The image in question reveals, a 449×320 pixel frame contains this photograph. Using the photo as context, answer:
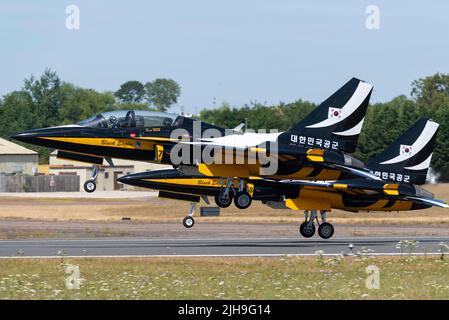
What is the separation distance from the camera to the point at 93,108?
142 m

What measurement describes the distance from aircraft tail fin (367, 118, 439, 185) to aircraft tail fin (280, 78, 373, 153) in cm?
431

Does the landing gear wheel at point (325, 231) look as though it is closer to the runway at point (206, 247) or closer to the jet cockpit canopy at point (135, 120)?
the runway at point (206, 247)

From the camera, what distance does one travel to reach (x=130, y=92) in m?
195

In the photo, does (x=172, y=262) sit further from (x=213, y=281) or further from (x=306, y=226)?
(x=306, y=226)

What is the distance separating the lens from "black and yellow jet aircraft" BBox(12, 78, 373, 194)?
114 ft

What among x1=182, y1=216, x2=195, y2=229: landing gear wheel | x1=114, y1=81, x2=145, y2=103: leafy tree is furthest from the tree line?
x1=182, y1=216, x2=195, y2=229: landing gear wheel

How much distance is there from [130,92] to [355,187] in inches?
6230

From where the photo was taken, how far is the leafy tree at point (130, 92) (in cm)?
19400

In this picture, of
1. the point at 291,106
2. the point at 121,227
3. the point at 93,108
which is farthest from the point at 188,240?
the point at 93,108

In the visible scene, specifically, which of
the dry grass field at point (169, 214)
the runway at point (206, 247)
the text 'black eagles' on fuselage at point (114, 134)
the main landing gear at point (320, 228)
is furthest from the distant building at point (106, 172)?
the text 'black eagles' on fuselage at point (114, 134)

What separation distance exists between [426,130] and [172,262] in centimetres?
1817

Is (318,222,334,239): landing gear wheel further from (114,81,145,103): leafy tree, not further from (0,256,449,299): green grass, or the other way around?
(114,81,145,103): leafy tree

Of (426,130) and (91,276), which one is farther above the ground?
(426,130)

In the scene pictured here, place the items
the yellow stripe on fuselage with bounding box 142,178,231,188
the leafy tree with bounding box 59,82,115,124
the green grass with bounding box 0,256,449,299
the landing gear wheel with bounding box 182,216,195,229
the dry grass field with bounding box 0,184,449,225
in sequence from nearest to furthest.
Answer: the green grass with bounding box 0,256,449,299 → the yellow stripe on fuselage with bounding box 142,178,231,188 → the landing gear wheel with bounding box 182,216,195,229 → the dry grass field with bounding box 0,184,449,225 → the leafy tree with bounding box 59,82,115,124
